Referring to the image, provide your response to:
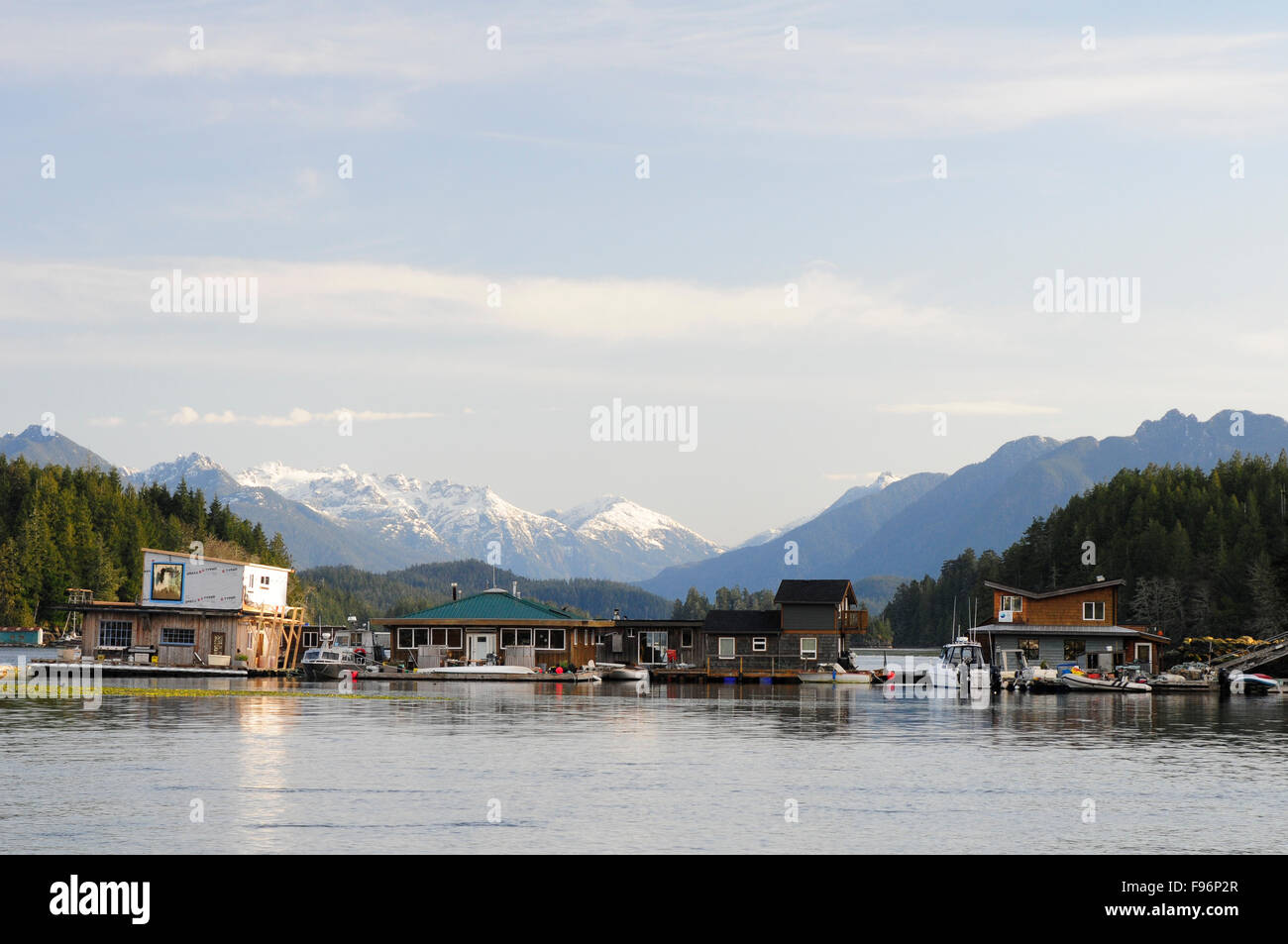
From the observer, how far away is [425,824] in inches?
1300

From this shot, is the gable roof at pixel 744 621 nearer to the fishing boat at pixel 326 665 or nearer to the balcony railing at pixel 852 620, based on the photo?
the balcony railing at pixel 852 620

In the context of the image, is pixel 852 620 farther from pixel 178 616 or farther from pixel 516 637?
pixel 178 616

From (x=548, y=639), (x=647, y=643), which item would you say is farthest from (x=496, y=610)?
(x=647, y=643)

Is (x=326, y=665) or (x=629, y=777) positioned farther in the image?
(x=326, y=665)

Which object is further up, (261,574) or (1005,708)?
(261,574)

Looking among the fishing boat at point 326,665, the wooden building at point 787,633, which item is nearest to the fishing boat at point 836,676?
the wooden building at point 787,633

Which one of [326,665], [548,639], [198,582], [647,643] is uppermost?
[198,582]

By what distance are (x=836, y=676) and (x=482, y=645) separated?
32070mm

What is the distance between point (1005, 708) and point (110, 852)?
64133 mm

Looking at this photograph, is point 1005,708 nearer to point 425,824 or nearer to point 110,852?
point 425,824

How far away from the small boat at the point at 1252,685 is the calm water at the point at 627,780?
3425 cm

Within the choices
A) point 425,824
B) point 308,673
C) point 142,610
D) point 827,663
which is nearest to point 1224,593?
point 827,663

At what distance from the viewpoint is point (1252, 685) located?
346 feet
